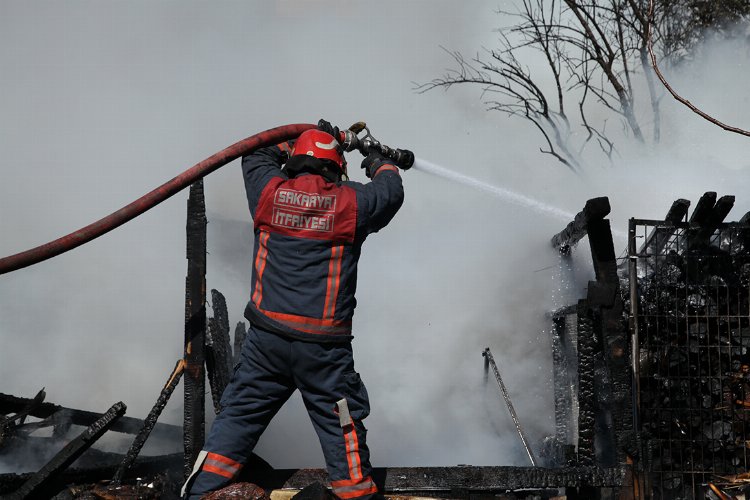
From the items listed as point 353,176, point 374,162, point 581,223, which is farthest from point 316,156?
point 353,176

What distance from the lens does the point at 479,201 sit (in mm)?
8031

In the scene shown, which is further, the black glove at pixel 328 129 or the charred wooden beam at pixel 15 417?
the charred wooden beam at pixel 15 417

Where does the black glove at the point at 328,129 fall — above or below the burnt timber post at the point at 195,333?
above

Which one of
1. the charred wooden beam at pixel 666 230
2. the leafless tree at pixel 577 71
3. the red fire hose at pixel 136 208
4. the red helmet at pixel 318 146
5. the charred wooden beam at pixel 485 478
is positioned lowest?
the charred wooden beam at pixel 485 478

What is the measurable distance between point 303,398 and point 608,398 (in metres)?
1.68

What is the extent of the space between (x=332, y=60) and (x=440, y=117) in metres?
1.67

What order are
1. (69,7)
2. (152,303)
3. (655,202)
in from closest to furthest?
(152,303) → (655,202) → (69,7)

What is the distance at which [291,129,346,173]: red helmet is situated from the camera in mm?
3643

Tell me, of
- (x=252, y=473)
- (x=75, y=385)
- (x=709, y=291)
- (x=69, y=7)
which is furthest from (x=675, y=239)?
(x=69, y=7)

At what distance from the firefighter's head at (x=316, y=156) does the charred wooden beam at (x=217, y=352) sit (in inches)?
50.2

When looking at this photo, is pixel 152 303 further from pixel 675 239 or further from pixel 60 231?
pixel 675 239

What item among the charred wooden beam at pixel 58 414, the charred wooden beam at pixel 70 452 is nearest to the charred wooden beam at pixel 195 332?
the charred wooden beam at pixel 70 452

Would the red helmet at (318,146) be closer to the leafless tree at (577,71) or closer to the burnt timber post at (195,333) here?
the burnt timber post at (195,333)

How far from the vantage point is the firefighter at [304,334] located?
332cm
